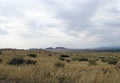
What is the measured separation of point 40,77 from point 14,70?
237cm

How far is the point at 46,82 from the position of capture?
1205cm

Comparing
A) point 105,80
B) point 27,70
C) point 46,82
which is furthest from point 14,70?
point 105,80

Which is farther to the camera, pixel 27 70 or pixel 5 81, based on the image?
pixel 27 70

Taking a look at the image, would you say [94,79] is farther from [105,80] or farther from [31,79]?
[31,79]

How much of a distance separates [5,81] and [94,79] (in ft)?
13.2

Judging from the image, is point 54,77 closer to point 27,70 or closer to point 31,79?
point 31,79

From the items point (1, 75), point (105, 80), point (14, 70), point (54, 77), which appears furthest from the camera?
point (14, 70)

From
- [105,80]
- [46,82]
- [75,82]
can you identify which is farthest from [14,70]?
[105,80]

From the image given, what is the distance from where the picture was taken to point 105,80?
38.7 feet

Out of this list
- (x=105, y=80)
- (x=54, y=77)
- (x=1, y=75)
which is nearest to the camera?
(x=105, y=80)

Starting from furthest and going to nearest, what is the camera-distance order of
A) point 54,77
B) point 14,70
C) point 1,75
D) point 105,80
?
point 14,70 < point 1,75 < point 54,77 < point 105,80

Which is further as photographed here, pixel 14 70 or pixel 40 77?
pixel 14 70

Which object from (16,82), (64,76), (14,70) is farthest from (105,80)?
(14,70)

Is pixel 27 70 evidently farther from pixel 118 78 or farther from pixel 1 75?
pixel 118 78
